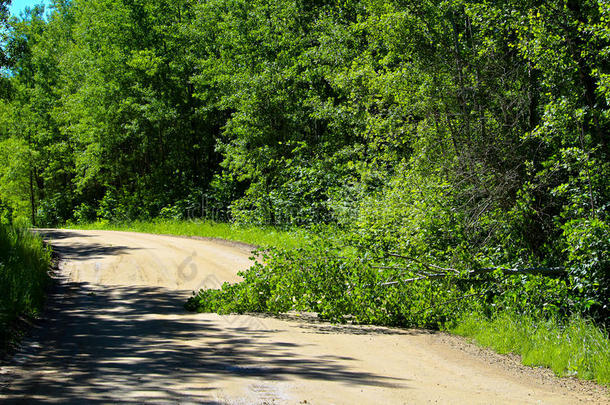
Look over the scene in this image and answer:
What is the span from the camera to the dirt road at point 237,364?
5.44 meters

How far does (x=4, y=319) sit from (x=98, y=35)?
95.0 ft

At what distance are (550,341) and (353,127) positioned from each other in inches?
643

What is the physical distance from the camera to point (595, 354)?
7.15 metres

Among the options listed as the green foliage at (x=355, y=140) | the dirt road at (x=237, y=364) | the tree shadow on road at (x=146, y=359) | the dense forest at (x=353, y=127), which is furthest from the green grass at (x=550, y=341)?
the tree shadow on road at (x=146, y=359)

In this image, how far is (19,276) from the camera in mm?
10562

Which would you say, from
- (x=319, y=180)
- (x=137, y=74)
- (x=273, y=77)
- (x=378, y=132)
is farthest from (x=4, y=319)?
(x=137, y=74)

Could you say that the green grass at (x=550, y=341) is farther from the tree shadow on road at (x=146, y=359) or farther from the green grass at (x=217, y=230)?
the green grass at (x=217, y=230)

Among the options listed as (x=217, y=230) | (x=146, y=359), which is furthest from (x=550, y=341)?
(x=217, y=230)

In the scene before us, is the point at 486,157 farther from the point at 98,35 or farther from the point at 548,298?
the point at 98,35

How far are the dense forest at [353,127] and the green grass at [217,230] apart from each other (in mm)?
906

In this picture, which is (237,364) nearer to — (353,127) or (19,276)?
(19,276)

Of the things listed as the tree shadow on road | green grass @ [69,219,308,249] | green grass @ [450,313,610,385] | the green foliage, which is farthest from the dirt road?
green grass @ [69,219,308,249]

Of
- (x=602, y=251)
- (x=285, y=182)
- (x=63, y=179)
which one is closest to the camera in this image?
(x=602, y=251)

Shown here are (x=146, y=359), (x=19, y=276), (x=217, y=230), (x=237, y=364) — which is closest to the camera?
(x=237, y=364)
